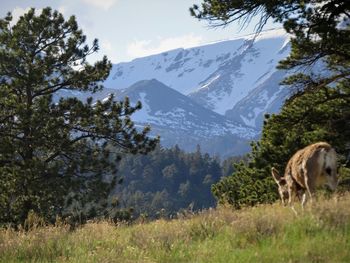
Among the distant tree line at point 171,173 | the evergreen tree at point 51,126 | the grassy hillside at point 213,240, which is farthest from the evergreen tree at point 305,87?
the distant tree line at point 171,173

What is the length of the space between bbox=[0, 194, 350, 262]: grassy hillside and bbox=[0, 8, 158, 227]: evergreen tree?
15251 millimetres

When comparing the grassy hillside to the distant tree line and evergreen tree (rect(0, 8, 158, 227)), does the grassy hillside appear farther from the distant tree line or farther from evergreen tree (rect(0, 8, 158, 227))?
the distant tree line

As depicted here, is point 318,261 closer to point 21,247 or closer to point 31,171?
point 21,247

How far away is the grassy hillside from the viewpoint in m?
5.98

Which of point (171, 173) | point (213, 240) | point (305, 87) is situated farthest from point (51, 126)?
point (171, 173)

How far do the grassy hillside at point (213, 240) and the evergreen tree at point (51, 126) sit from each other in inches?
600

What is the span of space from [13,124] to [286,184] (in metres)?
17.8

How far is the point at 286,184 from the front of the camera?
31.9 feet

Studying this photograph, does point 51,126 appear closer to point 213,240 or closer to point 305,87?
point 305,87

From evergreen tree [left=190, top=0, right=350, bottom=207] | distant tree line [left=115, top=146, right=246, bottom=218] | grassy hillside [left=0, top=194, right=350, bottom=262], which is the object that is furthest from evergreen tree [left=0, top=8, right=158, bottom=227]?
distant tree line [left=115, top=146, right=246, bottom=218]

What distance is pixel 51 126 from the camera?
2434 centimetres

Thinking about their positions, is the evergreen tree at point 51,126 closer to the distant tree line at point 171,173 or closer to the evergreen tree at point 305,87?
the evergreen tree at point 305,87

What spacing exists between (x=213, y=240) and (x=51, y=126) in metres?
18.5

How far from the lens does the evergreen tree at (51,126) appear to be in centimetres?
2394
